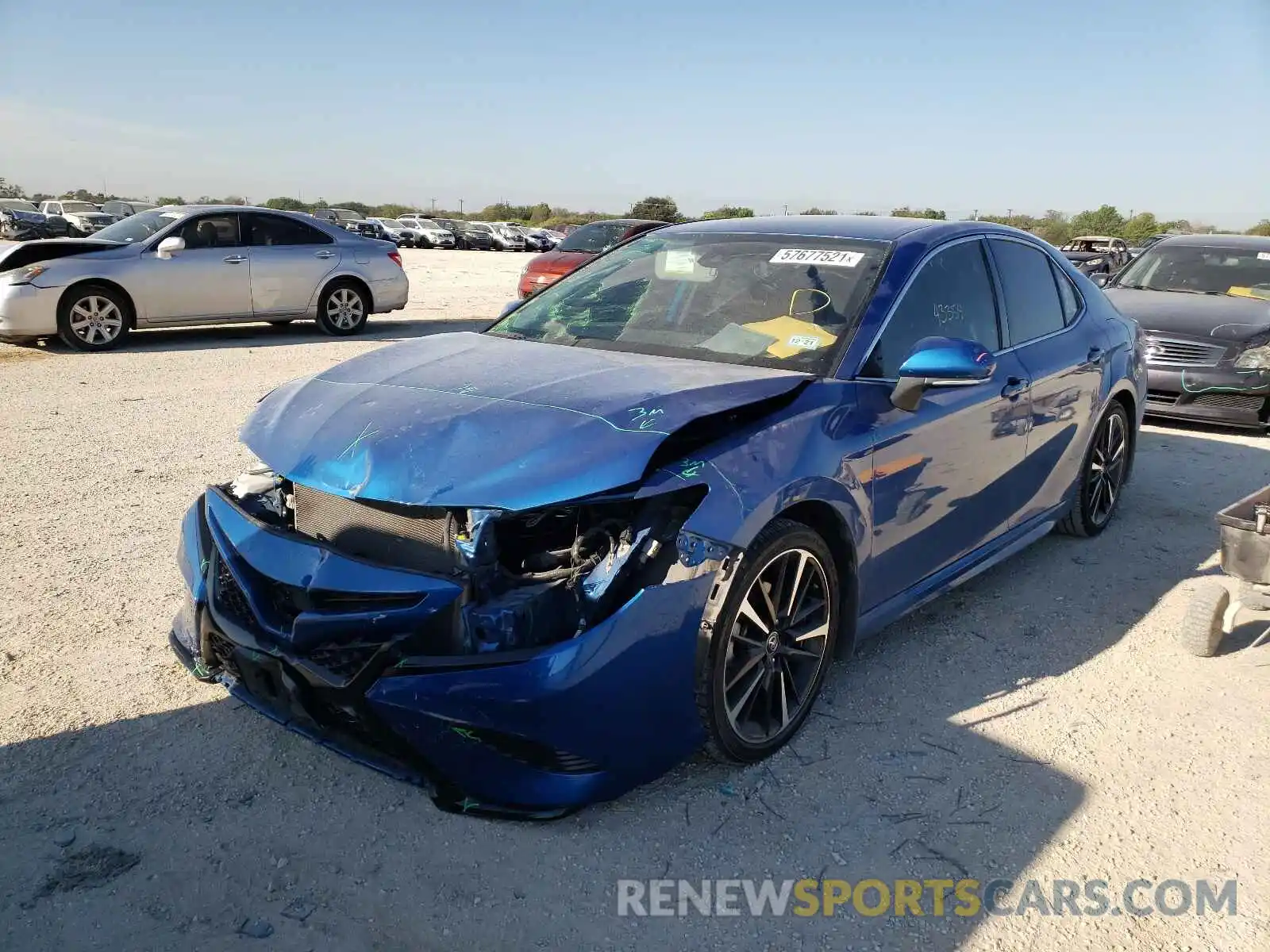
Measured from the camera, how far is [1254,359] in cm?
813

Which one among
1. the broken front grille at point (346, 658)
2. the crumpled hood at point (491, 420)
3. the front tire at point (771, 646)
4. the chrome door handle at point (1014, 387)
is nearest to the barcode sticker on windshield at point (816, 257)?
the crumpled hood at point (491, 420)

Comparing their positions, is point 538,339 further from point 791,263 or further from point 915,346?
point 915,346

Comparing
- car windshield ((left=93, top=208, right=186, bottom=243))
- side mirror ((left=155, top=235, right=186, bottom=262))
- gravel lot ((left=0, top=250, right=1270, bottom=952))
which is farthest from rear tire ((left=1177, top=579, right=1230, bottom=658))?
car windshield ((left=93, top=208, right=186, bottom=243))

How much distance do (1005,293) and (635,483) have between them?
8.18 feet

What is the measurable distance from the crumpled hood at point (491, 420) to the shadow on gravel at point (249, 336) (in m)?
8.03

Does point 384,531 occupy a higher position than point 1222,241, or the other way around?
point 1222,241

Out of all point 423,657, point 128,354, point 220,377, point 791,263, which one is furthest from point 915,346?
point 128,354

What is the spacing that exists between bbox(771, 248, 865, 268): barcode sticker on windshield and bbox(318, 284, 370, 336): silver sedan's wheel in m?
9.56

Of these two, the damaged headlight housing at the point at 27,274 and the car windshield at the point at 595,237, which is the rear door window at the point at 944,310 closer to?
the damaged headlight housing at the point at 27,274

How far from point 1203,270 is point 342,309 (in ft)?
31.0

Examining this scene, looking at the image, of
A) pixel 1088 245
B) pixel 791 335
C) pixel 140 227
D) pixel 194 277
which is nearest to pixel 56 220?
pixel 140 227

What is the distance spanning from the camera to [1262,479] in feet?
22.5

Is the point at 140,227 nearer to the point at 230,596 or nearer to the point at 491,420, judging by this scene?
the point at 230,596

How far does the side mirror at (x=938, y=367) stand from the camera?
337 centimetres
